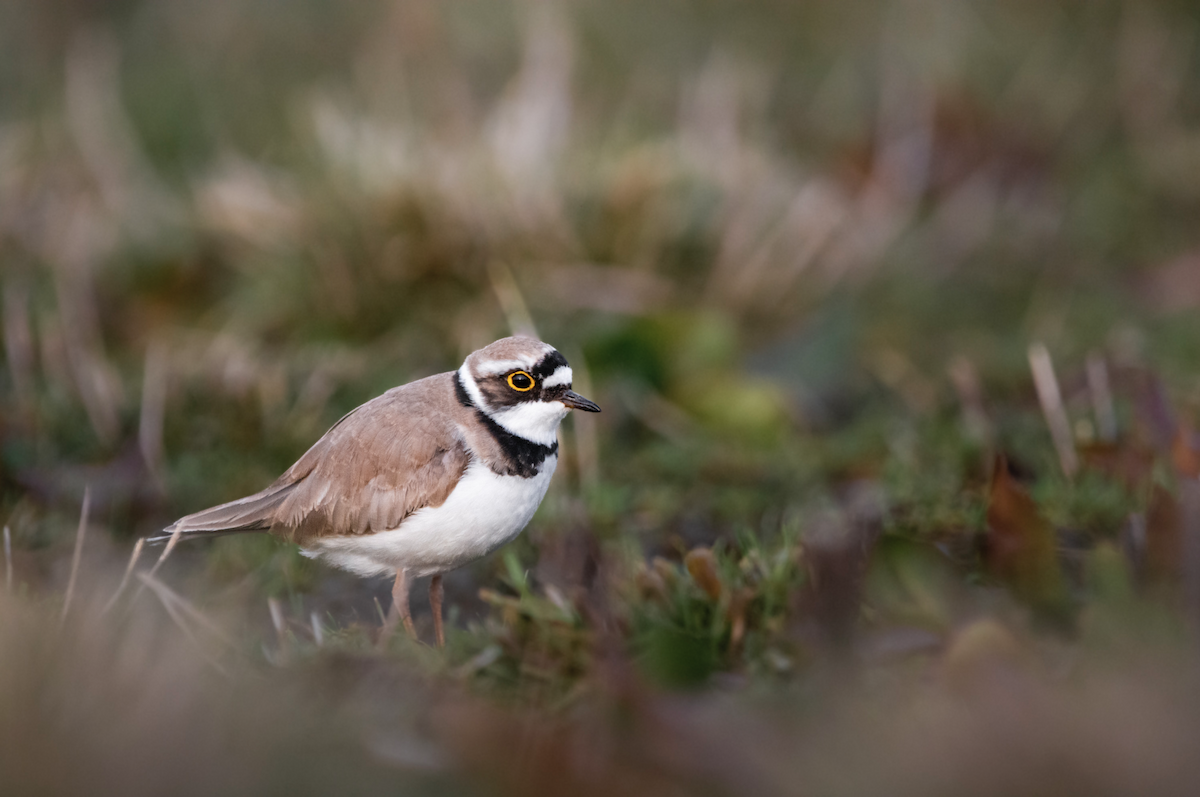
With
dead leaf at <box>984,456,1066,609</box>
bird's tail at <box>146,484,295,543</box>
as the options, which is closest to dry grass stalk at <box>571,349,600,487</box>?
bird's tail at <box>146,484,295,543</box>

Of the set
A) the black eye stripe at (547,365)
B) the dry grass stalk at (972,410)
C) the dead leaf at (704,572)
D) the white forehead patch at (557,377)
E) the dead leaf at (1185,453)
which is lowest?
the dry grass stalk at (972,410)

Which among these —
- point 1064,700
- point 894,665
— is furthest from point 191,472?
point 1064,700

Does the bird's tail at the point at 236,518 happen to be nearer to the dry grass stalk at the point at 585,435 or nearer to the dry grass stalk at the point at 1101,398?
the dry grass stalk at the point at 585,435

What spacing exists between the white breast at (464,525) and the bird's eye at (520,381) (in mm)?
208

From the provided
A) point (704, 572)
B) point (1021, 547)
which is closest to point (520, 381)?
point (704, 572)

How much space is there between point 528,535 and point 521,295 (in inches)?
72.5

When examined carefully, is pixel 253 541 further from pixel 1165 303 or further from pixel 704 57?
pixel 704 57

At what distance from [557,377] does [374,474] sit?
1.74 ft

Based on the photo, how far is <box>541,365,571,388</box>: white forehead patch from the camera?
294cm

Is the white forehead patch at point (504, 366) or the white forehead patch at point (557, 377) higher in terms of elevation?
the white forehead patch at point (504, 366)

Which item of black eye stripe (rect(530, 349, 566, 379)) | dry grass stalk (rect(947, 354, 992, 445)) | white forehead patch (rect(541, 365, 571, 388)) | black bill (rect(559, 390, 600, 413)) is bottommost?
dry grass stalk (rect(947, 354, 992, 445))

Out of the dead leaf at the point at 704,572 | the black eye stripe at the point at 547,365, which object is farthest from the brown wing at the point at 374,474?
the dead leaf at the point at 704,572

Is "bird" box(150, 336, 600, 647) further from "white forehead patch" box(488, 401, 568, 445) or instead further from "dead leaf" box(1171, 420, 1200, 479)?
"dead leaf" box(1171, 420, 1200, 479)

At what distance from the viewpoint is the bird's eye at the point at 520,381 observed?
114 inches
